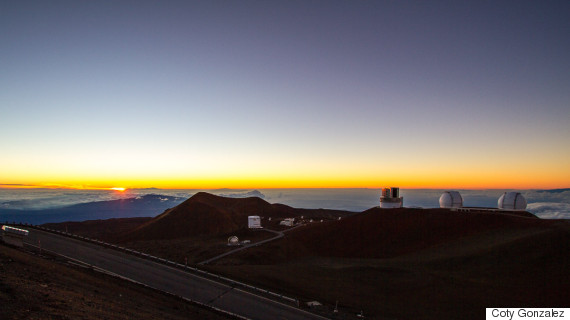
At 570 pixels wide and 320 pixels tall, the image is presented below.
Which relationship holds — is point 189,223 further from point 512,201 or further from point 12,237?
point 512,201

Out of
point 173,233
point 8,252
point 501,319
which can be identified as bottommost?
point 173,233

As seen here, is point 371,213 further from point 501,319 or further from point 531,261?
point 501,319

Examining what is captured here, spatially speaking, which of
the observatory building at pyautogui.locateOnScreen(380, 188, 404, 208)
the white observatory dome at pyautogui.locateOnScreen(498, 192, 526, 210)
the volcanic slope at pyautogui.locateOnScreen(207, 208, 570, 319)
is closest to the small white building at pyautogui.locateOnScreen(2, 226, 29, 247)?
the volcanic slope at pyautogui.locateOnScreen(207, 208, 570, 319)

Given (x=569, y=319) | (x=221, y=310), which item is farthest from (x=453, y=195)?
(x=221, y=310)

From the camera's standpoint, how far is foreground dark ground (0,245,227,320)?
1393cm

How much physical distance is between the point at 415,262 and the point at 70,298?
3930cm

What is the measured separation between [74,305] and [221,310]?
35.2 feet

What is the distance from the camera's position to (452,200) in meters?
65.1

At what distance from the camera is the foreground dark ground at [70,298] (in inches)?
548

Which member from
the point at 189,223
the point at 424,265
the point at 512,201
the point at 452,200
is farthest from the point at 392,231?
the point at 189,223

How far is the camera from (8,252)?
86.0 feet

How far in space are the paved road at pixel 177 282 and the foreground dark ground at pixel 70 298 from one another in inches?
98.8

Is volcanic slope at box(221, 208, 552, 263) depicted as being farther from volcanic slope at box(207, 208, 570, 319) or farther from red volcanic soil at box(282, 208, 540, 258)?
volcanic slope at box(207, 208, 570, 319)

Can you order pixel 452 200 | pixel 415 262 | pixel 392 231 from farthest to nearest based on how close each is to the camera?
pixel 452 200, pixel 392 231, pixel 415 262
